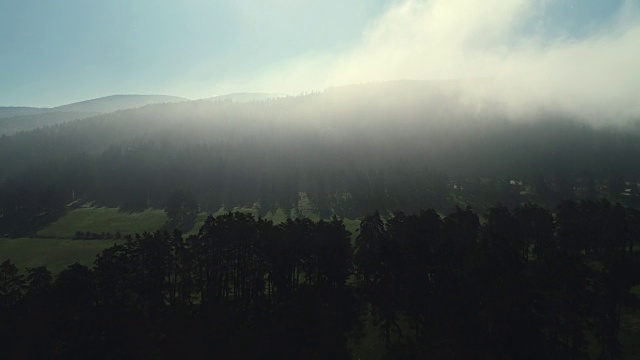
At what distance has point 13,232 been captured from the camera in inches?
6467

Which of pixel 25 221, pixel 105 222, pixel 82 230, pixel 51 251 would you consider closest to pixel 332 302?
pixel 51 251

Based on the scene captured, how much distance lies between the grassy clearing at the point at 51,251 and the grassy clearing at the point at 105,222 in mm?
10674

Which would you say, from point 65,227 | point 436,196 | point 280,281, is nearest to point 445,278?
point 280,281

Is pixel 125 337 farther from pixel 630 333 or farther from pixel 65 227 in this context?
pixel 65 227

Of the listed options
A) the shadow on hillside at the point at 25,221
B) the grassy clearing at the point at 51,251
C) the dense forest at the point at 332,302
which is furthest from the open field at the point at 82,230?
the dense forest at the point at 332,302

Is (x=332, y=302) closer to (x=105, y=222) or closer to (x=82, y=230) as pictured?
(x=82, y=230)

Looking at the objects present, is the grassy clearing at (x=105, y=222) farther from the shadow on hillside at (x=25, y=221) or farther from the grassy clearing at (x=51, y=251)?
the grassy clearing at (x=51, y=251)

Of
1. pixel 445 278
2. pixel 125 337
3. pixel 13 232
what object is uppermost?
pixel 445 278

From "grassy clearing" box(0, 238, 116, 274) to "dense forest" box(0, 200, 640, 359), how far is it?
62994 mm

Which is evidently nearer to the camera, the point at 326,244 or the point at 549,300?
the point at 549,300

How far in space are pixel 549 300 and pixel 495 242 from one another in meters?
19.9

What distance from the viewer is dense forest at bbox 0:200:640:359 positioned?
38125 millimetres

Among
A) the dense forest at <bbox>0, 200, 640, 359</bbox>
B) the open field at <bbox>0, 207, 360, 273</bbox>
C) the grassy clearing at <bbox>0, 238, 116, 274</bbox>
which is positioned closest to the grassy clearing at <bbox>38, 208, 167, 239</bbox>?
the open field at <bbox>0, 207, 360, 273</bbox>

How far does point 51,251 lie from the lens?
423 feet
